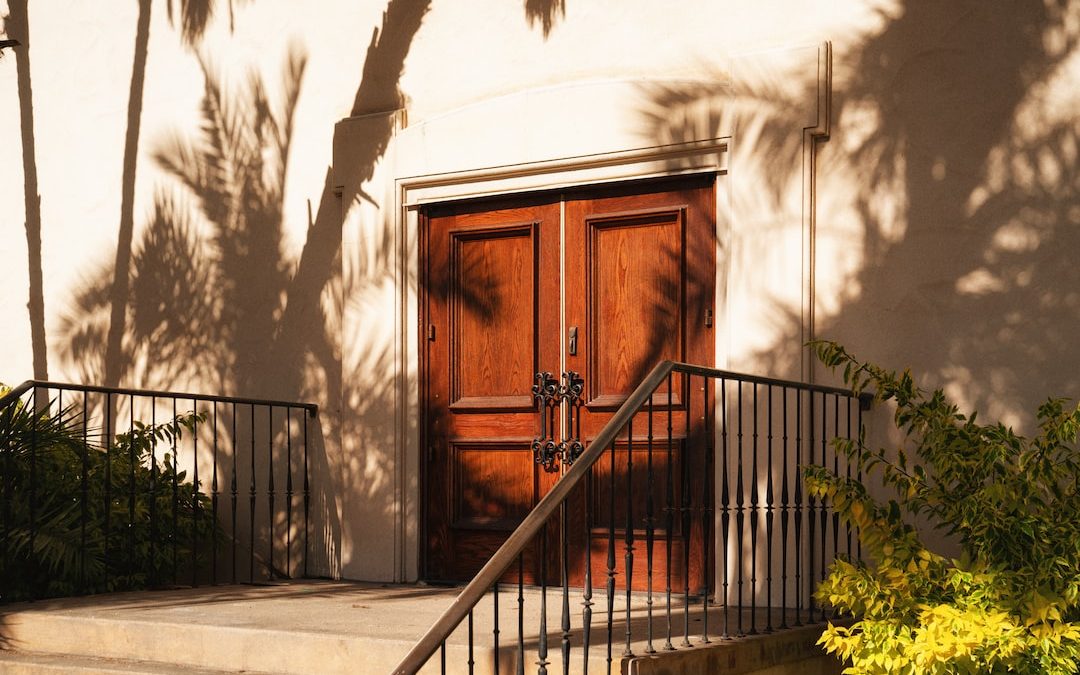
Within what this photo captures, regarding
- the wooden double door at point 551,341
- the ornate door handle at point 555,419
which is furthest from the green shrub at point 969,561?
the ornate door handle at point 555,419

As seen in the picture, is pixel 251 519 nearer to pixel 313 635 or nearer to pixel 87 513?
pixel 87 513

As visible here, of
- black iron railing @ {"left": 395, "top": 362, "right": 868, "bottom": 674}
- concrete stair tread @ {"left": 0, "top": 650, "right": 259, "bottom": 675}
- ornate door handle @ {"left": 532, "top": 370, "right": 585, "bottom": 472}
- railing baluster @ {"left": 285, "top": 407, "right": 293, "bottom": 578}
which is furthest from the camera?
railing baluster @ {"left": 285, "top": 407, "right": 293, "bottom": 578}

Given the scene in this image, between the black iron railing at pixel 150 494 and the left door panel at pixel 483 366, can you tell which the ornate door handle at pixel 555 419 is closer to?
the left door panel at pixel 483 366

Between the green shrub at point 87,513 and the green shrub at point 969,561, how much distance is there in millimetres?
3495

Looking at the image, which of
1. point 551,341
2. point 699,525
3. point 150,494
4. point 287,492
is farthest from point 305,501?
point 699,525

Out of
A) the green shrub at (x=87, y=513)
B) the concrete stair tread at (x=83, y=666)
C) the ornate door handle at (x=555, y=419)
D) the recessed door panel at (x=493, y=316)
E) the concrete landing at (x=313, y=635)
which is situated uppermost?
the recessed door panel at (x=493, y=316)

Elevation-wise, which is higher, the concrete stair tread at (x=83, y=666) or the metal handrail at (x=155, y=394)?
the metal handrail at (x=155, y=394)

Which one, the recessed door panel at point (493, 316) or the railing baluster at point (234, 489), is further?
the railing baluster at point (234, 489)

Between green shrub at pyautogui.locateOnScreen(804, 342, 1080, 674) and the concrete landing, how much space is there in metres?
0.47

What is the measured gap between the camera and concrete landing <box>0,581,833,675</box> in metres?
4.54

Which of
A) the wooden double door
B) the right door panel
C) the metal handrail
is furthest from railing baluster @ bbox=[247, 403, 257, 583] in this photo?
the right door panel

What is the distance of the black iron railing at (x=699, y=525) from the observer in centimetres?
464

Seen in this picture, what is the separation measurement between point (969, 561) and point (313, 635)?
2.41 m

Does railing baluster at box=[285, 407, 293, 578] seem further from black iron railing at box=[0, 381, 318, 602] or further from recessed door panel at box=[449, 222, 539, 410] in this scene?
recessed door panel at box=[449, 222, 539, 410]
